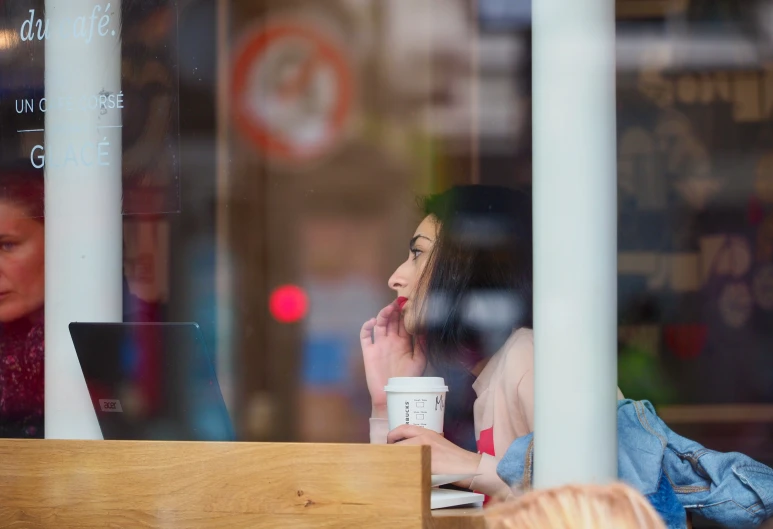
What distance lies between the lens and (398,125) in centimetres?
427

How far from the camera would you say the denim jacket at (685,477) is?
2072 millimetres

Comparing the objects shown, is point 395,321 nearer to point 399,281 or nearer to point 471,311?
point 399,281

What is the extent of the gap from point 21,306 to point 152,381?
1.19 metres

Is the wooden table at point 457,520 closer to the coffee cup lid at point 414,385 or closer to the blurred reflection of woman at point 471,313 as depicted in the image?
the coffee cup lid at point 414,385

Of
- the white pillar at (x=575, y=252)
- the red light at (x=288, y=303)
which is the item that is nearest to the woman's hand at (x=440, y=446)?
the white pillar at (x=575, y=252)

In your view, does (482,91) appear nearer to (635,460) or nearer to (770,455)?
(770,455)

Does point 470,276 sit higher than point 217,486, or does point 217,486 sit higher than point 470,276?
point 470,276

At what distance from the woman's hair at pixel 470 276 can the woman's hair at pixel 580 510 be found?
2.01 m

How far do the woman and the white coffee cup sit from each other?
36cm

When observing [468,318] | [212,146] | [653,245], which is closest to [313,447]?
[468,318]

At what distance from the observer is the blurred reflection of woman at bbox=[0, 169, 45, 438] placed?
292 cm

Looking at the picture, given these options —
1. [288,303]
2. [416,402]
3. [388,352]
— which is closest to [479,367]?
[388,352]

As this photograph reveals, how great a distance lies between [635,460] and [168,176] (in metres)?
1.47

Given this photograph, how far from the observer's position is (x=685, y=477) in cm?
211
